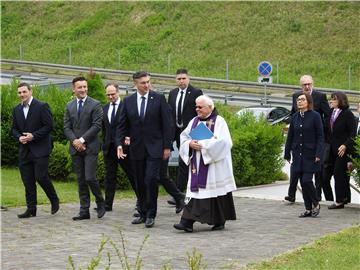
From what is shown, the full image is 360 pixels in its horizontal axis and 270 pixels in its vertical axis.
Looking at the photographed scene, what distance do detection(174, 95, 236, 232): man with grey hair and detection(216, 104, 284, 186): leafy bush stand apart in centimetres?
435

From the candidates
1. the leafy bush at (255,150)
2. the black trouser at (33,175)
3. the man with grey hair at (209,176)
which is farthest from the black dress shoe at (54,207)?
the leafy bush at (255,150)

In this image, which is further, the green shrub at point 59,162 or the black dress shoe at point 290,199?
the green shrub at point 59,162

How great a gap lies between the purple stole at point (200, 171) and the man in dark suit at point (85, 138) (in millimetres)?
1770

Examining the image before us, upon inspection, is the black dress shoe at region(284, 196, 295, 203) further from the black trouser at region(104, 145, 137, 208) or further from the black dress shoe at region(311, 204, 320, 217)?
the black trouser at region(104, 145, 137, 208)

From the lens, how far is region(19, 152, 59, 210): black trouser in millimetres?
13211

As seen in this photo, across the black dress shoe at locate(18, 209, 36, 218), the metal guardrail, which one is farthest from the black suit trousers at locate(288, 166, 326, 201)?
the metal guardrail

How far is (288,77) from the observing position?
43.0m

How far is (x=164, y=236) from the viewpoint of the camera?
37.5 ft

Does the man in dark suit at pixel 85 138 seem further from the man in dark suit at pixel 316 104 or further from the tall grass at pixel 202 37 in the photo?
the tall grass at pixel 202 37

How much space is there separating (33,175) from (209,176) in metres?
2.98

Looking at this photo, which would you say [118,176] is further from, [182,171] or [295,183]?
[295,183]

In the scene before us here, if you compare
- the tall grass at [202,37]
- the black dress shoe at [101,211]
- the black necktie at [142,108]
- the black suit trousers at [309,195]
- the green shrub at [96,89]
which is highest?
the tall grass at [202,37]

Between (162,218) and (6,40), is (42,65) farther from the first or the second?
(162,218)

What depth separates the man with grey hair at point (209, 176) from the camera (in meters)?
11.7
